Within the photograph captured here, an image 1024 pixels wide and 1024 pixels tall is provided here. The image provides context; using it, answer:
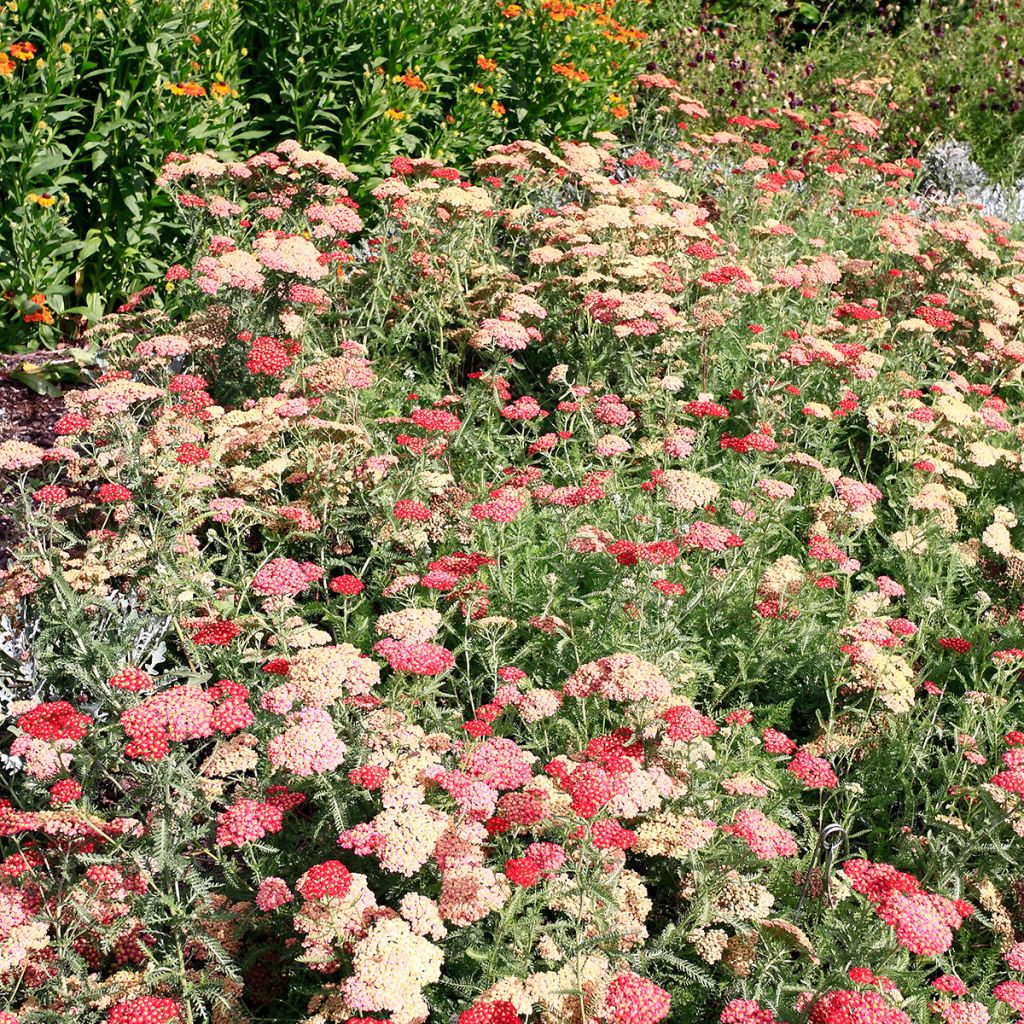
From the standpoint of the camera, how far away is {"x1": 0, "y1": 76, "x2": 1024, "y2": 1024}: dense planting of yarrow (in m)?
2.15

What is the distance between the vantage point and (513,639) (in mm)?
3332

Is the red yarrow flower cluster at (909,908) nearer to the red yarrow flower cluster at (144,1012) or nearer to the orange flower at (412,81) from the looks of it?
the red yarrow flower cluster at (144,1012)

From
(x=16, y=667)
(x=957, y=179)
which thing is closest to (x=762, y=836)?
(x=16, y=667)

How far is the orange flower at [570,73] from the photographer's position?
6621 millimetres

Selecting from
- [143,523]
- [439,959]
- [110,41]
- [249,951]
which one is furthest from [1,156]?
[439,959]

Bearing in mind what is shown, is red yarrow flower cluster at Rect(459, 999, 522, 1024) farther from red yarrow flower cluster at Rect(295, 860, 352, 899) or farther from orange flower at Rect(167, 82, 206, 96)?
orange flower at Rect(167, 82, 206, 96)

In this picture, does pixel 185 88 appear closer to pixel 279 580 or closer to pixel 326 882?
pixel 279 580

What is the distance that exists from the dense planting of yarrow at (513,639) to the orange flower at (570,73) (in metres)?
1.31

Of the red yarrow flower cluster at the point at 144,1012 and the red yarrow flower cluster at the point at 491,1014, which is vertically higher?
the red yarrow flower cluster at the point at 491,1014

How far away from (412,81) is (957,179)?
16.2ft

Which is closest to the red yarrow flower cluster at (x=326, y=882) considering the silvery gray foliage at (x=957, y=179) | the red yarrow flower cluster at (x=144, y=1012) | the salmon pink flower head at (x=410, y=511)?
the red yarrow flower cluster at (x=144, y=1012)

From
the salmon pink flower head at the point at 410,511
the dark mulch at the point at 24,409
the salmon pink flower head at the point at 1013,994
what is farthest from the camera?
the dark mulch at the point at 24,409

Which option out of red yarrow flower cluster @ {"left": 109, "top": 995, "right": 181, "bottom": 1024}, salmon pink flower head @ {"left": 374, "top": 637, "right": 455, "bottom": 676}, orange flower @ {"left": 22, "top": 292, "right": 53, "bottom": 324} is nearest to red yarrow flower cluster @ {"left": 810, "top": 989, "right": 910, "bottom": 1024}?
salmon pink flower head @ {"left": 374, "top": 637, "right": 455, "bottom": 676}

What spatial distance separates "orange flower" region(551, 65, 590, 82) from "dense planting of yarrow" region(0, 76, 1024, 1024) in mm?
1313
